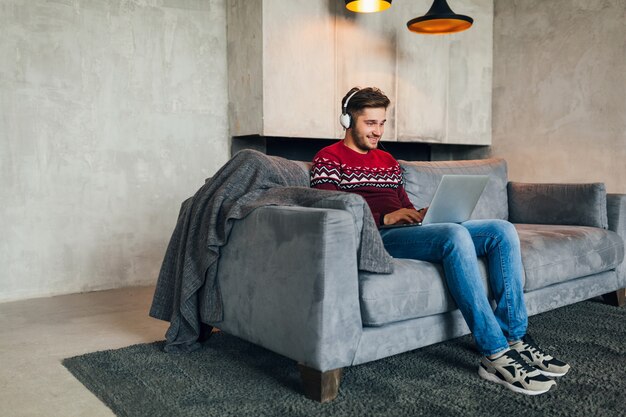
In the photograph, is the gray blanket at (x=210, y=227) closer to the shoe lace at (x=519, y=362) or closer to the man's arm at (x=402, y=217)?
the man's arm at (x=402, y=217)

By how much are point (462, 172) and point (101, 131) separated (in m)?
2.21

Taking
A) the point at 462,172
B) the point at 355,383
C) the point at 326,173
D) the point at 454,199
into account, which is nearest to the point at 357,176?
the point at 326,173

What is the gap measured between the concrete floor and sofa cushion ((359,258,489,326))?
2.83ft

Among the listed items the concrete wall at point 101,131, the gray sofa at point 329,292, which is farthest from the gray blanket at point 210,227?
the concrete wall at point 101,131

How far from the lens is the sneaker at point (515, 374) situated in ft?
5.91

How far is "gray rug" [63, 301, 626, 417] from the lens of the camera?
1.69m

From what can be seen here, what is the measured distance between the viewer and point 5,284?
333cm

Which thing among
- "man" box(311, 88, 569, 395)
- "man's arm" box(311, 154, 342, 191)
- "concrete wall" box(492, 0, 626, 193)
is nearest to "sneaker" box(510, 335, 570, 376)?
"man" box(311, 88, 569, 395)

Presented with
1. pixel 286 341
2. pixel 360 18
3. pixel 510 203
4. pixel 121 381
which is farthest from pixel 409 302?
pixel 360 18

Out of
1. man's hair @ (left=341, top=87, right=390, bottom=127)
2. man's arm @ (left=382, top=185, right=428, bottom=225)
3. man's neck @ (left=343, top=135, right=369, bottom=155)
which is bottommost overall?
man's arm @ (left=382, top=185, right=428, bottom=225)

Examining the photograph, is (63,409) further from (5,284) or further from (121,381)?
(5,284)

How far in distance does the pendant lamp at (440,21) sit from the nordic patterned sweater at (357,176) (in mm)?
1693

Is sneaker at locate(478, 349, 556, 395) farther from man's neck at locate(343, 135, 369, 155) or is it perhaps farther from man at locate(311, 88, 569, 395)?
man's neck at locate(343, 135, 369, 155)

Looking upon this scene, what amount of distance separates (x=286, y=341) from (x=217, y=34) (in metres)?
2.76
